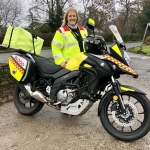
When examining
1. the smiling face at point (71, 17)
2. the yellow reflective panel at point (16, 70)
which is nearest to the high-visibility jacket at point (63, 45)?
the smiling face at point (71, 17)

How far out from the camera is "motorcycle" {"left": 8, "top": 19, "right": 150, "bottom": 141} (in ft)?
10.7

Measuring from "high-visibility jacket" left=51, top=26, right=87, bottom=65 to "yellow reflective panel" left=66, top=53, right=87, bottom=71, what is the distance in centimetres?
31

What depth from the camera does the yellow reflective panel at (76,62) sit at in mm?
Result: 3500

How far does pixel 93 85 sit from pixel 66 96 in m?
0.47

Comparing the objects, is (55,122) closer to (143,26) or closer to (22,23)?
(22,23)

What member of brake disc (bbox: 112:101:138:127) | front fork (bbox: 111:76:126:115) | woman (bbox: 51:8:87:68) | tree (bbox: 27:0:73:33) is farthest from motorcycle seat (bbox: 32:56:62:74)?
tree (bbox: 27:0:73:33)

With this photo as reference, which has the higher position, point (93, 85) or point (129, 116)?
point (93, 85)

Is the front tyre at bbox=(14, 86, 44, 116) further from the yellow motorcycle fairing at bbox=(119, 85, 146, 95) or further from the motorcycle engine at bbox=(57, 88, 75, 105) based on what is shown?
the yellow motorcycle fairing at bbox=(119, 85, 146, 95)

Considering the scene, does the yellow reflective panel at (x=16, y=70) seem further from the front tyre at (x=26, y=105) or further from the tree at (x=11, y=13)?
the tree at (x=11, y=13)

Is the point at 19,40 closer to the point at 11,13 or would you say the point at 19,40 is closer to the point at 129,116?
the point at 129,116

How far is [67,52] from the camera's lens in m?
4.12

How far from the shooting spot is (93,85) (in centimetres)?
344

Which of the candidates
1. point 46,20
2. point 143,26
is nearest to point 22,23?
point 46,20

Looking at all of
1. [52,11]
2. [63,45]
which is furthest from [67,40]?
[52,11]
